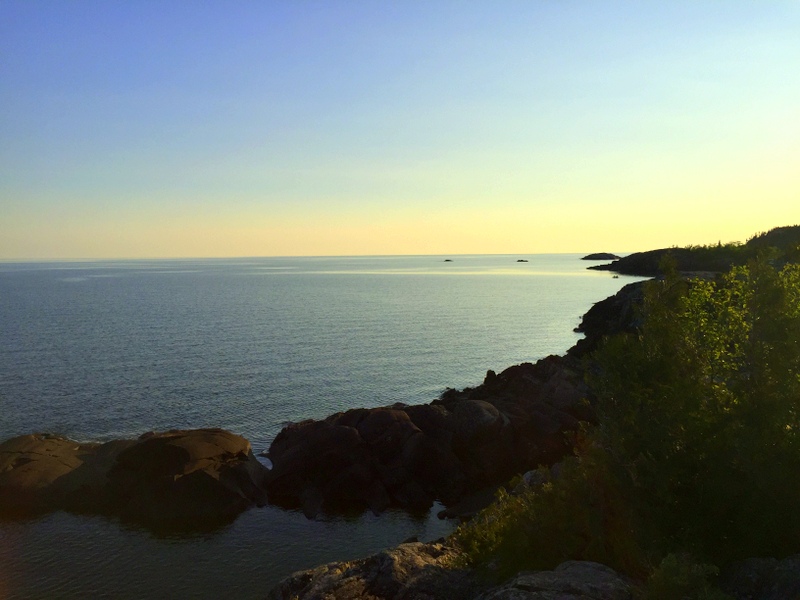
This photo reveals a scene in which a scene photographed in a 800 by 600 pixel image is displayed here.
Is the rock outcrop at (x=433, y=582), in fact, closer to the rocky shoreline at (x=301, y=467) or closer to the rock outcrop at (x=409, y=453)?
the rocky shoreline at (x=301, y=467)

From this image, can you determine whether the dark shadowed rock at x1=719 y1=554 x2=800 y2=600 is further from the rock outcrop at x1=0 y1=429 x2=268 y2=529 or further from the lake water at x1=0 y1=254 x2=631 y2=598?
the rock outcrop at x1=0 y1=429 x2=268 y2=529

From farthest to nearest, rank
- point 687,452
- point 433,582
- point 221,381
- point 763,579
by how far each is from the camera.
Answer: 1. point 221,381
2. point 433,582
3. point 687,452
4. point 763,579

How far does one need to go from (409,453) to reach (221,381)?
3132 centimetres

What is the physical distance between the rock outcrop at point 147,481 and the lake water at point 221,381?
1485 millimetres

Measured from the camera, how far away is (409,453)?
3816cm

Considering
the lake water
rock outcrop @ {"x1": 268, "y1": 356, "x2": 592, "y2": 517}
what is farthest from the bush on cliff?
rock outcrop @ {"x1": 268, "y1": 356, "x2": 592, "y2": 517}

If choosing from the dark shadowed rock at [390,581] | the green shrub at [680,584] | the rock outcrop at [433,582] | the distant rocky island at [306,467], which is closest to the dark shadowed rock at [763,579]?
the green shrub at [680,584]

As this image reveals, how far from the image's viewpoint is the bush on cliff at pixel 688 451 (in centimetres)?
1395

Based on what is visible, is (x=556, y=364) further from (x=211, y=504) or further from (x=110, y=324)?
(x=110, y=324)

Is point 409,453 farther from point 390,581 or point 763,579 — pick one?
point 763,579

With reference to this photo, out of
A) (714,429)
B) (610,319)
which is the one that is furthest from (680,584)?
(610,319)

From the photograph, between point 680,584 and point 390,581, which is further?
point 390,581

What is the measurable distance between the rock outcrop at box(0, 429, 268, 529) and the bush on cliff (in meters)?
23.4

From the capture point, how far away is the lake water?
28.6 meters
